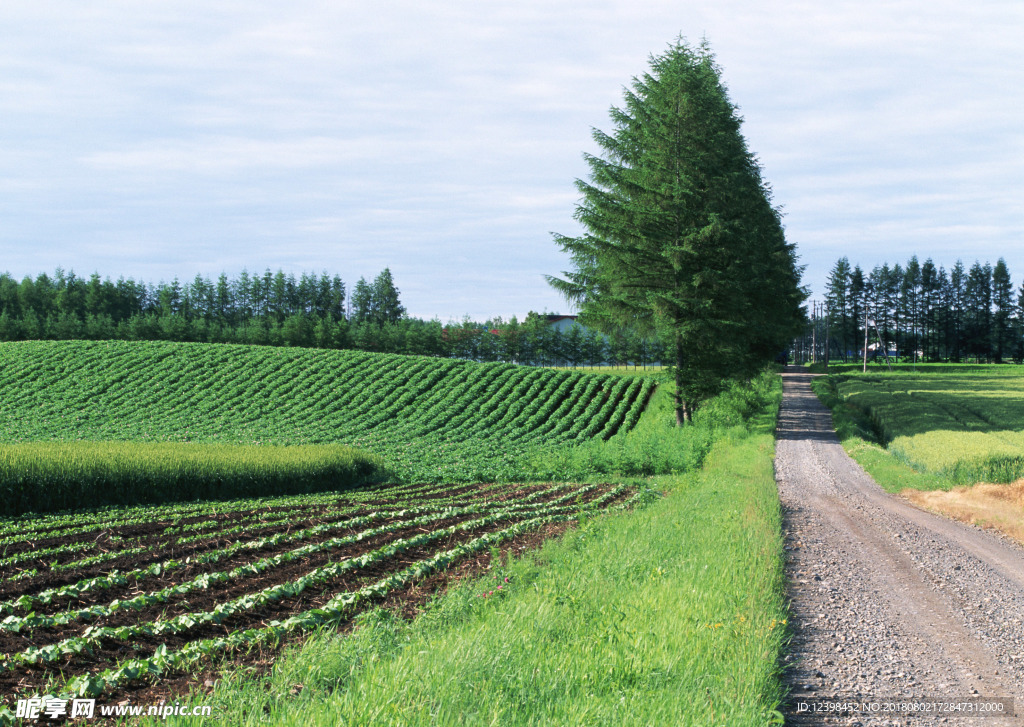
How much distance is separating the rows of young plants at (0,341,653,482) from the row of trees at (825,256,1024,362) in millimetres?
79467

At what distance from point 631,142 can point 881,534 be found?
21.1 metres

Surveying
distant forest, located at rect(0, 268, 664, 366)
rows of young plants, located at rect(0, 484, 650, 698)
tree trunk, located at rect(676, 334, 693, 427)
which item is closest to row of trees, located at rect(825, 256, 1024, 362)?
distant forest, located at rect(0, 268, 664, 366)

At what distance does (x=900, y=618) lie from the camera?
24.9 feet

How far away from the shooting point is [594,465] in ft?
80.9

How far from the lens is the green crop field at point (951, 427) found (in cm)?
1869

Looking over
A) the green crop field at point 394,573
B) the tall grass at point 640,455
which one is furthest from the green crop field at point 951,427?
the tall grass at point 640,455

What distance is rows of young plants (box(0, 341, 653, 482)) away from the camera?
34.8 m

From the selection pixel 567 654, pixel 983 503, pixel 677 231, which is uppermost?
pixel 677 231

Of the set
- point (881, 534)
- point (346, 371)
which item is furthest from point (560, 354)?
point (881, 534)

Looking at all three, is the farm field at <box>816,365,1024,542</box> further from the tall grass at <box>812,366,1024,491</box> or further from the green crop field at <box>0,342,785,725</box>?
the green crop field at <box>0,342,785,725</box>

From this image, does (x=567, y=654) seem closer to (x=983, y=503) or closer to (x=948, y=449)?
(x=983, y=503)

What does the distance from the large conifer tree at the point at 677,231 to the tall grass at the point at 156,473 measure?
1297cm

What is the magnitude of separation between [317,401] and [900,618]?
4084 cm

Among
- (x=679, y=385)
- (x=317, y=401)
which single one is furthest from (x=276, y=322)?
(x=679, y=385)
